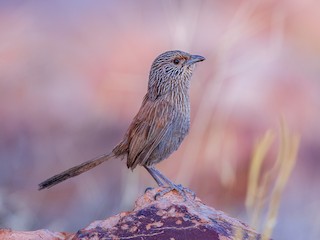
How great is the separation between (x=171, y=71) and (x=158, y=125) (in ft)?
1.53

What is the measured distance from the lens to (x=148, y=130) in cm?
616

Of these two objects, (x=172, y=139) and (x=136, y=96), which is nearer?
(x=172, y=139)

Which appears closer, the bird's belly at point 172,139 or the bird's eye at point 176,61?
the bird's belly at point 172,139

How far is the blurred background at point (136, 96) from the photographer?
8117mm

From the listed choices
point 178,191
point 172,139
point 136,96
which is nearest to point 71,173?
→ point 172,139

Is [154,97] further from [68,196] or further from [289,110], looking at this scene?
[289,110]

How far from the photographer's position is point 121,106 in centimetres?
946

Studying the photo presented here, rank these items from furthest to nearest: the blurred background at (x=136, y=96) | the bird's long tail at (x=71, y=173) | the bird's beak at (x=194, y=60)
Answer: the blurred background at (x=136, y=96) < the bird's beak at (x=194, y=60) < the bird's long tail at (x=71, y=173)

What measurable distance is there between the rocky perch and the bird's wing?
5.18 ft

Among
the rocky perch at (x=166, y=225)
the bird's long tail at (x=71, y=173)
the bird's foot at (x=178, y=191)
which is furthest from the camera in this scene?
the bird's long tail at (x=71, y=173)

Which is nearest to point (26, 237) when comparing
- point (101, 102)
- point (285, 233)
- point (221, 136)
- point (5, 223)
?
point (5, 223)

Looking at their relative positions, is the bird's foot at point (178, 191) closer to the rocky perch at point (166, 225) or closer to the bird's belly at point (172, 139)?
the rocky perch at point (166, 225)

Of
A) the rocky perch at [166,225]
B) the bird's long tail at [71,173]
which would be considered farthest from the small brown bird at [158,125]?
the rocky perch at [166,225]

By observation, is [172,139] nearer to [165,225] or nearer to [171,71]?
[171,71]
